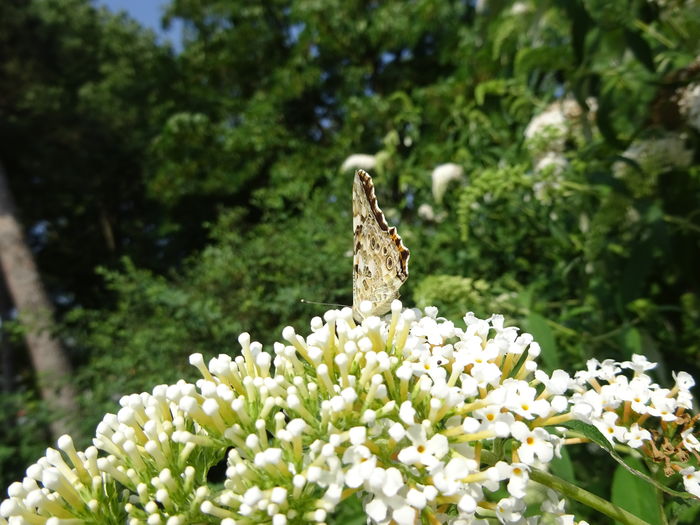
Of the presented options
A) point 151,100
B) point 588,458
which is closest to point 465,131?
point 588,458

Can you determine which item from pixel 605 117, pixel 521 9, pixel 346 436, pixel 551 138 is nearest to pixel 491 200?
pixel 551 138

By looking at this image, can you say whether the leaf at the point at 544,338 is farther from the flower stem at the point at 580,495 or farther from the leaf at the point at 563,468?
the flower stem at the point at 580,495

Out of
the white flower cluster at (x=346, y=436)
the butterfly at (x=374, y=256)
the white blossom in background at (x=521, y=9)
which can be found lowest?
the white flower cluster at (x=346, y=436)

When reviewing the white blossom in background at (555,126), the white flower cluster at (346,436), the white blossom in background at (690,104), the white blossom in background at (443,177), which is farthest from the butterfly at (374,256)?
the white blossom in background at (690,104)

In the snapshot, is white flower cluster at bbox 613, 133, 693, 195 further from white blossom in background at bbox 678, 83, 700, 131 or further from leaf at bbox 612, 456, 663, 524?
leaf at bbox 612, 456, 663, 524

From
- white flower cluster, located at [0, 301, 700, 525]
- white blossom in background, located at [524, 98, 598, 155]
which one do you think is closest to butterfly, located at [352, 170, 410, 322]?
white flower cluster, located at [0, 301, 700, 525]

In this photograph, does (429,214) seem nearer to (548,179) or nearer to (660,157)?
(548,179)
